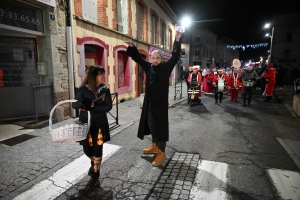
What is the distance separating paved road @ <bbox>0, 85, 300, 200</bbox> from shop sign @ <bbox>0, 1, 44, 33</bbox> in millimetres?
3150

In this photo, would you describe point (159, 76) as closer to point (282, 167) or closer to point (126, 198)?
point (126, 198)

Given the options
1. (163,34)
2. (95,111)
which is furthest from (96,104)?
(163,34)

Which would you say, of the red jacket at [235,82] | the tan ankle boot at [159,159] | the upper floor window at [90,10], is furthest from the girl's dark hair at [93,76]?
the red jacket at [235,82]

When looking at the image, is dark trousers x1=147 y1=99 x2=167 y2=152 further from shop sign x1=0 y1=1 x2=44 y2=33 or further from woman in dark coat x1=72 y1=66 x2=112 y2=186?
shop sign x1=0 y1=1 x2=44 y2=33

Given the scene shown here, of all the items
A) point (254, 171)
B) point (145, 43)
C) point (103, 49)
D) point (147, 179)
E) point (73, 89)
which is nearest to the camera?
point (147, 179)

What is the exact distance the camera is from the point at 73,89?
6.97 m

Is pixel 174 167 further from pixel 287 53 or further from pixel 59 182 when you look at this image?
pixel 287 53

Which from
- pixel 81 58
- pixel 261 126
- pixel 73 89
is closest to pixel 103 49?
pixel 81 58

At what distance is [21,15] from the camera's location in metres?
5.71

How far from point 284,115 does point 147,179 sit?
6.98 metres

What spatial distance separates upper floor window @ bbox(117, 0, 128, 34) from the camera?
10.4m

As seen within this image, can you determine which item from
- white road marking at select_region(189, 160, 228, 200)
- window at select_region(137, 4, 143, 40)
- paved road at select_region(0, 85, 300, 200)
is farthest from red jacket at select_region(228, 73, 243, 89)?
white road marking at select_region(189, 160, 228, 200)

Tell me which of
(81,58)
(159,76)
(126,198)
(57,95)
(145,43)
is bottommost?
(126,198)

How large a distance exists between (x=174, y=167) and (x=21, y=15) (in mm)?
5976
